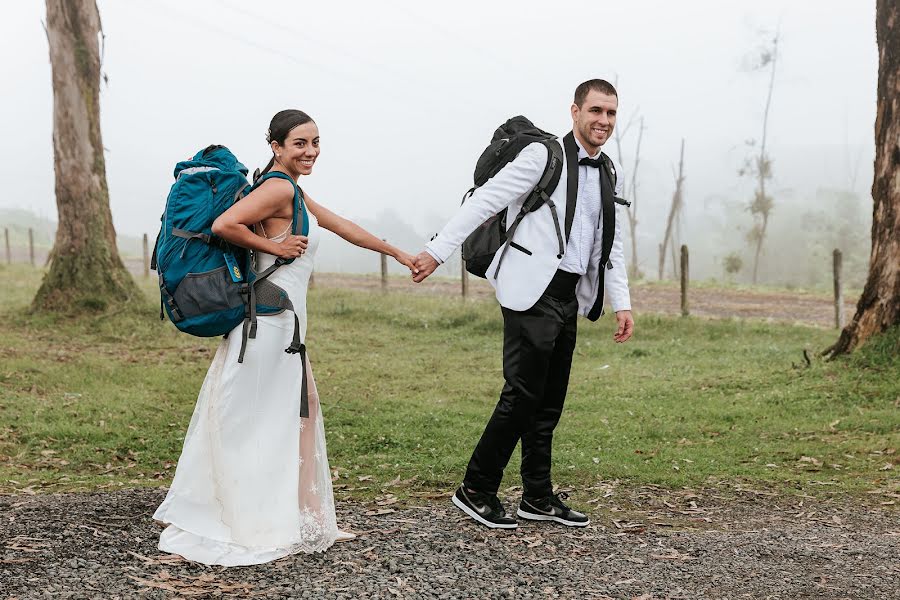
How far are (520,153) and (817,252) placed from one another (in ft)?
164

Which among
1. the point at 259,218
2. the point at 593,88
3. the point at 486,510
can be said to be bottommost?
the point at 486,510

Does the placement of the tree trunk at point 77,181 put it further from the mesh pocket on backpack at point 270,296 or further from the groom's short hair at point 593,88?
the groom's short hair at point 593,88

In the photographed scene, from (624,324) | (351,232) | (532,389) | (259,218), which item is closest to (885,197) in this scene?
(624,324)

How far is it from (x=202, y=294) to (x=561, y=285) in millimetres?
1880

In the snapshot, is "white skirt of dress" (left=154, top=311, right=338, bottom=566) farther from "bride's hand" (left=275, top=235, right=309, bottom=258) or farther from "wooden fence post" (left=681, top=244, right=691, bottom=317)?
"wooden fence post" (left=681, top=244, right=691, bottom=317)

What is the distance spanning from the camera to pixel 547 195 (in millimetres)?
5078

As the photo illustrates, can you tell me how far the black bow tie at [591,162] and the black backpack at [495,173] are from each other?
13cm

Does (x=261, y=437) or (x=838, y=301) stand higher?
(x=838, y=301)

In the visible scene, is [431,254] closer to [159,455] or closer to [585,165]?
[585,165]


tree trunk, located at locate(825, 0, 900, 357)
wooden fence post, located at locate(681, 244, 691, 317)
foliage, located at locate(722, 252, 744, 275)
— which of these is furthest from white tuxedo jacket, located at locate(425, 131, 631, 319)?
foliage, located at locate(722, 252, 744, 275)

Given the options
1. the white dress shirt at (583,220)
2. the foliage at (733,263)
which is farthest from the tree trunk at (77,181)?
the foliage at (733,263)

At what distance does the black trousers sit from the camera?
Result: 5.09m

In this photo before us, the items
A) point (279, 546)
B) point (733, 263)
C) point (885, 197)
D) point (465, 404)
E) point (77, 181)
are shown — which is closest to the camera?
point (279, 546)

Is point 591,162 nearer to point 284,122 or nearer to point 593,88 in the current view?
point 593,88
